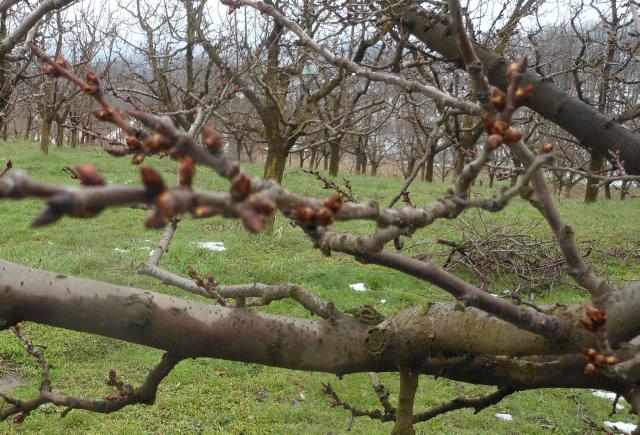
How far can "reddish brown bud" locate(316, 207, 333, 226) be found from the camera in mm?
679

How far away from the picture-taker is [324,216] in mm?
679

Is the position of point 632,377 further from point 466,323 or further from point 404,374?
point 404,374

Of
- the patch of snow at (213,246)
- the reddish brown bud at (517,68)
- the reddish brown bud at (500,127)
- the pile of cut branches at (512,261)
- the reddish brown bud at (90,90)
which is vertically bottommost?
the patch of snow at (213,246)

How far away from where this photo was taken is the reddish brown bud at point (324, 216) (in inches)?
26.7

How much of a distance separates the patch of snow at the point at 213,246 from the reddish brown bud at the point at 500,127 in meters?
7.87

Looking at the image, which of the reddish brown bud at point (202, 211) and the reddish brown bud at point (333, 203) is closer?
the reddish brown bud at point (202, 211)

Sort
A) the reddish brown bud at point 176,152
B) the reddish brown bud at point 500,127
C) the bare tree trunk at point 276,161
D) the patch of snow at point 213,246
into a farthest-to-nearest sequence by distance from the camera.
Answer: the bare tree trunk at point 276,161 → the patch of snow at point 213,246 → the reddish brown bud at point 500,127 → the reddish brown bud at point 176,152

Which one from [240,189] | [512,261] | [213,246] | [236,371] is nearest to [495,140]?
[240,189]

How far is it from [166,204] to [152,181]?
0.03 metres

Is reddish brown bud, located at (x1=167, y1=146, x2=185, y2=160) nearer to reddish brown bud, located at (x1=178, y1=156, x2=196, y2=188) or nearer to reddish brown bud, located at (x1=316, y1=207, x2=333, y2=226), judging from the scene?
reddish brown bud, located at (x1=178, y1=156, x2=196, y2=188)

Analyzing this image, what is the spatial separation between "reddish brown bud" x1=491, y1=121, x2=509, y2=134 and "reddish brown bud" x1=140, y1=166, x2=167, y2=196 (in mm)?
581

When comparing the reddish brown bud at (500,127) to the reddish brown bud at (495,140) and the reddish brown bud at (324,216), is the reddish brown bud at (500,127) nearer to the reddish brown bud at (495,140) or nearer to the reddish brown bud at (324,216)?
the reddish brown bud at (495,140)

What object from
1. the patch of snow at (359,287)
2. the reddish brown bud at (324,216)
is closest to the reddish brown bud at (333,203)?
the reddish brown bud at (324,216)

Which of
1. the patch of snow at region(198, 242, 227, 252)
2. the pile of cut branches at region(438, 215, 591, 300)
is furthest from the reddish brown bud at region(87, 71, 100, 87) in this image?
the patch of snow at region(198, 242, 227, 252)
